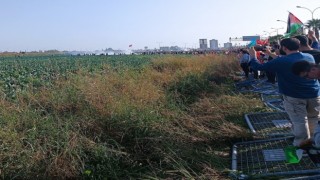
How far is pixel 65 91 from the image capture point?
24.3 ft

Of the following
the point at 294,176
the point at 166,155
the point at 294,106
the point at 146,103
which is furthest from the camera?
the point at 146,103

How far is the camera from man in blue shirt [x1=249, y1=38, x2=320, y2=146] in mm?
4848

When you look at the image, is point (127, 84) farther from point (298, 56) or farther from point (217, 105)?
point (298, 56)

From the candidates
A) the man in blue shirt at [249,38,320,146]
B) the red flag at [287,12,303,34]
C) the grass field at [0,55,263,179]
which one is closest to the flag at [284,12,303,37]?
the red flag at [287,12,303,34]

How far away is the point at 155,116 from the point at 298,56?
8.13 ft

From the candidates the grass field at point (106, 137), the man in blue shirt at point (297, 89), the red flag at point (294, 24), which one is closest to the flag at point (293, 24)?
the red flag at point (294, 24)

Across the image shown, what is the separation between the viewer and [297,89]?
487 centimetres

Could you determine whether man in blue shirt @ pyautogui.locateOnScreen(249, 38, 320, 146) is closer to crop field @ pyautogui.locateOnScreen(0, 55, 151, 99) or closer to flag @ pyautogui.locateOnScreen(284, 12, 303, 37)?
crop field @ pyautogui.locateOnScreen(0, 55, 151, 99)

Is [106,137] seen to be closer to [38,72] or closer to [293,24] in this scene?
[293,24]

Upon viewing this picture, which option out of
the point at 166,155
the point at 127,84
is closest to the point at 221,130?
the point at 166,155

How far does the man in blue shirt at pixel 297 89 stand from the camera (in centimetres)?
485

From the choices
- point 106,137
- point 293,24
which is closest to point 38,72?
point 293,24

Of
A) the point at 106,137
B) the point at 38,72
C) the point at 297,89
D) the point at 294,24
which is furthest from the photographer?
the point at 38,72

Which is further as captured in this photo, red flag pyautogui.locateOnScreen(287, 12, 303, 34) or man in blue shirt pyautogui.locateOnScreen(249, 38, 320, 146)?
red flag pyautogui.locateOnScreen(287, 12, 303, 34)
